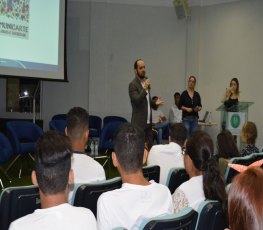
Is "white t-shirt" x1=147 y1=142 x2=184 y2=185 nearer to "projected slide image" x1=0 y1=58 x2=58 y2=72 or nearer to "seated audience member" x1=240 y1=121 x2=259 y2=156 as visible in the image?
"seated audience member" x1=240 y1=121 x2=259 y2=156

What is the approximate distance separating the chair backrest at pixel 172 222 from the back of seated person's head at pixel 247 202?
19.3 inches

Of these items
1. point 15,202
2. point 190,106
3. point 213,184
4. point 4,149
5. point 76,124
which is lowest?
point 4,149

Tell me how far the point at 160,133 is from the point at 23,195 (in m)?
5.99

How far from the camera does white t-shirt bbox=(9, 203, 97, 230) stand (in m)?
1.41

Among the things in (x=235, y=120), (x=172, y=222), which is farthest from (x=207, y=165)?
(x=235, y=120)

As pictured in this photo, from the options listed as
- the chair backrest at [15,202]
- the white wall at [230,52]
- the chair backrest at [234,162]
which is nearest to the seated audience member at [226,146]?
the chair backrest at [234,162]

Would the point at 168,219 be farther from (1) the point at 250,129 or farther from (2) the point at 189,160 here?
(1) the point at 250,129

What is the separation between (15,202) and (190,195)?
0.94m

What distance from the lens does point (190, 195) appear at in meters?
2.15

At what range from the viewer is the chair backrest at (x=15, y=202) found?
2.00m

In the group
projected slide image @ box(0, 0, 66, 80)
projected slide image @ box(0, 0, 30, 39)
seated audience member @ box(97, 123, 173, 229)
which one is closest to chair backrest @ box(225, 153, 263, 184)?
seated audience member @ box(97, 123, 173, 229)

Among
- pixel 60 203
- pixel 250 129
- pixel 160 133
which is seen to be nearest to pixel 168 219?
pixel 60 203

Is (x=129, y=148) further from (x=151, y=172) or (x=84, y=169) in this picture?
(x=151, y=172)

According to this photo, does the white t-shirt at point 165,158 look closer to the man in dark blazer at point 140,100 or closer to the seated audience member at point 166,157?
the seated audience member at point 166,157
